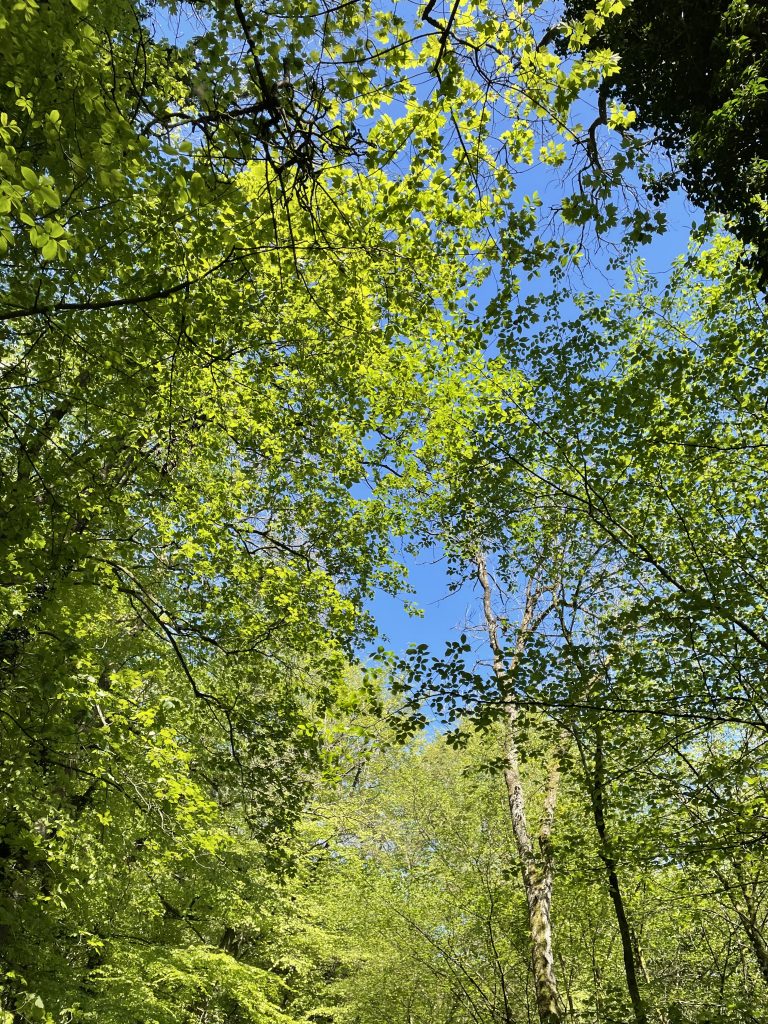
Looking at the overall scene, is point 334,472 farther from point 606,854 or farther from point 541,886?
point 541,886

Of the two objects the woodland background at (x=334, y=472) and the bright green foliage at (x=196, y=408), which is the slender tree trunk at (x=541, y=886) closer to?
the woodland background at (x=334, y=472)

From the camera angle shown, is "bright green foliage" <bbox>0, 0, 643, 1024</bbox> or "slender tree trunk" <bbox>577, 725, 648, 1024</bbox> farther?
"slender tree trunk" <bbox>577, 725, 648, 1024</bbox>

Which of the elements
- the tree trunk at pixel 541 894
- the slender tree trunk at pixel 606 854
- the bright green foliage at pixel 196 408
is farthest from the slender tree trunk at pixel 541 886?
the bright green foliage at pixel 196 408

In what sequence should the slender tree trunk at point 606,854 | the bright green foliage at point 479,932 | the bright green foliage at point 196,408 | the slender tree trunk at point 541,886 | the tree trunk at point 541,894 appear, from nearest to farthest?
the bright green foliage at point 196,408 < the slender tree trunk at point 606,854 < the slender tree trunk at point 541,886 < the tree trunk at point 541,894 < the bright green foliage at point 479,932

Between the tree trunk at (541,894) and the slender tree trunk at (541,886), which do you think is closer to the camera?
the slender tree trunk at (541,886)

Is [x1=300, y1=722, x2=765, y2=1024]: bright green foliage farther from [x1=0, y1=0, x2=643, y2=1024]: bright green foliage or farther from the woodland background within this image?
[x1=0, y1=0, x2=643, y2=1024]: bright green foliage

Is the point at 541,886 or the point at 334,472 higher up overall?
the point at 334,472

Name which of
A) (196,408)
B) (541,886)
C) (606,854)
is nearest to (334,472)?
(196,408)

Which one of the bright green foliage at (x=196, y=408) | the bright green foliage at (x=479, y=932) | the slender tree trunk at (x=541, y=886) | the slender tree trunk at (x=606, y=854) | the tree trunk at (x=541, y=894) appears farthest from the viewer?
the bright green foliage at (x=479, y=932)

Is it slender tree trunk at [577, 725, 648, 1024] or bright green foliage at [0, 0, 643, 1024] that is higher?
bright green foliage at [0, 0, 643, 1024]

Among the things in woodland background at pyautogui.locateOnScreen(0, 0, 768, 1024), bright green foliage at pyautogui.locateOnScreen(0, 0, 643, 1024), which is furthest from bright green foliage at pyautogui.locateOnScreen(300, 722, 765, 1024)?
bright green foliage at pyautogui.locateOnScreen(0, 0, 643, 1024)

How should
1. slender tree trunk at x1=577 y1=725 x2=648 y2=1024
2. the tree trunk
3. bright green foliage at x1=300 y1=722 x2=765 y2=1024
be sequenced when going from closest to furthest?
1. slender tree trunk at x1=577 y1=725 x2=648 y2=1024
2. the tree trunk
3. bright green foliage at x1=300 y1=722 x2=765 y2=1024

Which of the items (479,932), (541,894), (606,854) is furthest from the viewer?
(479,932)

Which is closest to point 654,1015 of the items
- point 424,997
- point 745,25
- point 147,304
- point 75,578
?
point 424,997
